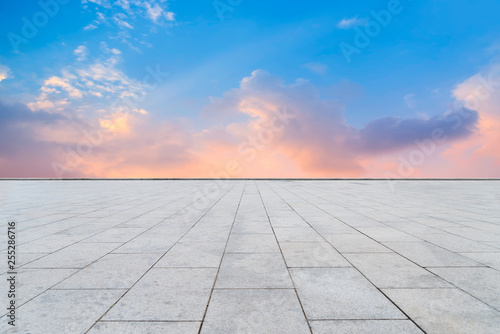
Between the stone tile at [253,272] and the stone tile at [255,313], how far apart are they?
0.19 m

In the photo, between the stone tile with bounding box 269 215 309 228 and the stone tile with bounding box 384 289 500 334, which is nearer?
the stone tile with bounding box 384 289 500 334

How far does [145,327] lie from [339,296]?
92.6 inches

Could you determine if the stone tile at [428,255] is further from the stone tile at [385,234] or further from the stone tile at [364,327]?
the stone tile at [364,327]

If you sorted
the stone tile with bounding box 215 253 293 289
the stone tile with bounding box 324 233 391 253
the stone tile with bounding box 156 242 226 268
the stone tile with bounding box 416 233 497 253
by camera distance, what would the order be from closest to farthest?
the stone tile with bounding box 215 253 293 289, the stone tile with bounding box 156 242 226 268, the stone tile with bounding box 324 233 391 253, the stone tile with bounding box 416 233 497 253

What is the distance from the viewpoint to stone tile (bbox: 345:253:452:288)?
3.91m

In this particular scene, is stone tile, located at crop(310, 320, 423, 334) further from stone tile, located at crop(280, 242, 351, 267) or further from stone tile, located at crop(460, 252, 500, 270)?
stone tile, located at crop(460, 252, 500, 270)

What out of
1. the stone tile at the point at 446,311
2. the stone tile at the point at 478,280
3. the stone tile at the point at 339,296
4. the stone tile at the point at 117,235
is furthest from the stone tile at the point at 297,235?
the stone tile at the point at 117,235

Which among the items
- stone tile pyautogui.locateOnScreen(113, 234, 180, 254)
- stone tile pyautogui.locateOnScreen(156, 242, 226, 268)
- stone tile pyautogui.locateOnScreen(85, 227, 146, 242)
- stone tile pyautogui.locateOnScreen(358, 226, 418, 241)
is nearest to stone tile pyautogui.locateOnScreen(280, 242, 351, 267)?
stone tile pyautogui.locateOnScreen(156, 242, 226, 268)

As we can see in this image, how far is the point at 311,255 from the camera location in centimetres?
507

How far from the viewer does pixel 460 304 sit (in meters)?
3.36

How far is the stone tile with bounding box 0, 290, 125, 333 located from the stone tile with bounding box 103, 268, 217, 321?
199 millimetres

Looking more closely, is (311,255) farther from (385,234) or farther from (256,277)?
(385,234)

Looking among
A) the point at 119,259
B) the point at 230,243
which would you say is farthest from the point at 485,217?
the point at 119,259

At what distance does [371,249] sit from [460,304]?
2.14m
